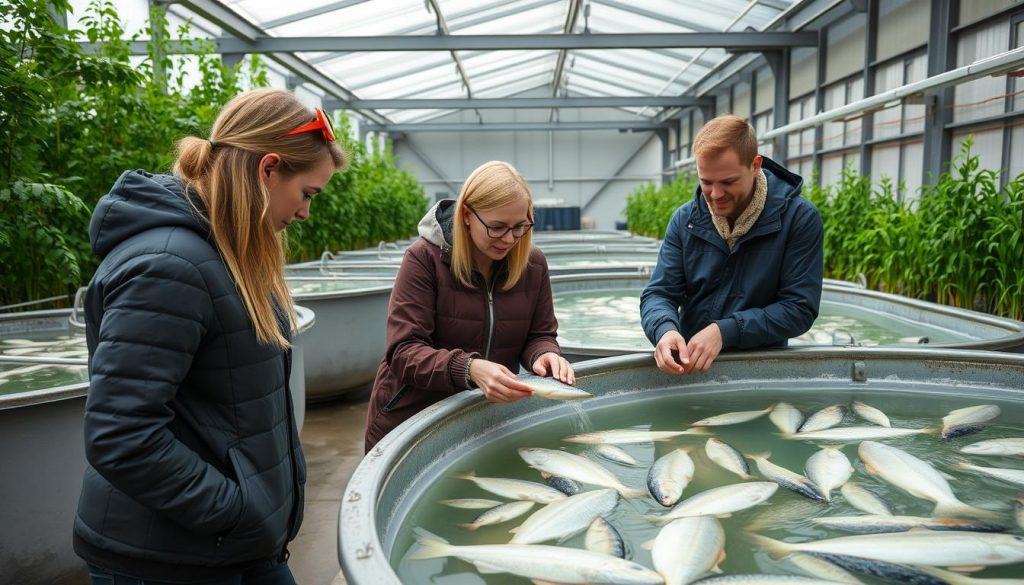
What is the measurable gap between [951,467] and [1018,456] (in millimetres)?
146

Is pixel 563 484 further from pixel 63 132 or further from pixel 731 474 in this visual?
pixel 63 132

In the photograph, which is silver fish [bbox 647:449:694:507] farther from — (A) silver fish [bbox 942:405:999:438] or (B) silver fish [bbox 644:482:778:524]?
(A) silver fish [bbox 942:405:999:438]

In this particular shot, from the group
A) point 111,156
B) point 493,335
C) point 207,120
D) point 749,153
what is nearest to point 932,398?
Result: point 749,153

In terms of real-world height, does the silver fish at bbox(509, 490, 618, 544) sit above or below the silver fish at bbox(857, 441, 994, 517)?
below

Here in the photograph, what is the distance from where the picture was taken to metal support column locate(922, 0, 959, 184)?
6.84m

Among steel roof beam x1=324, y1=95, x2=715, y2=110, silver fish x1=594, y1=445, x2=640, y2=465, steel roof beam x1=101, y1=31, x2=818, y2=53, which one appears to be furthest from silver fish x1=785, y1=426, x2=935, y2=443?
steel roof beam x1=324, y1=95, x2=715, y2=110

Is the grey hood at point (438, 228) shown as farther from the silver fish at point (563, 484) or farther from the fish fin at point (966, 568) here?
the fish fin at point (966, 568)

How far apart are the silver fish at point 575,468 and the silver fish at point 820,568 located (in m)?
0.29

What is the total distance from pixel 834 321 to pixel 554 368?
2662 mm

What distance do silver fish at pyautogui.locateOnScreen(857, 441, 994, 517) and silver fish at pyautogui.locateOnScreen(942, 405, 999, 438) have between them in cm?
18

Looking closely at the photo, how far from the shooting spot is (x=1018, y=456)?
128 centimetres

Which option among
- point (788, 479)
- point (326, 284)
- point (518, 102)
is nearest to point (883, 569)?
point (788, 479)

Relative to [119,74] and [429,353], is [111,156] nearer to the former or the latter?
[119,74]

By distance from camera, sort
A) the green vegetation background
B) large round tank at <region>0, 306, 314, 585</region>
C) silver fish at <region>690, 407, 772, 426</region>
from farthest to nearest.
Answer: the green vegetation background
large round tank at <region>0, 306, 314, 585</region>
silver fish at <region>690, 407, 772, 426</region>
